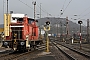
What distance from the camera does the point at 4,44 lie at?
75.8 ft

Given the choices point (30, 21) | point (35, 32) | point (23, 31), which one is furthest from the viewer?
point (35, 32)

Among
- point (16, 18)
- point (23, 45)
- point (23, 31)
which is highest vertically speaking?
point (16, 18)

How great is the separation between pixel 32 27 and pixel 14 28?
15.4 ft

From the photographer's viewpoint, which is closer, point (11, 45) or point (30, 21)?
point (11, 45)

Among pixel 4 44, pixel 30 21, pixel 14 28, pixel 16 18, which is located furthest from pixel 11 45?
pixel 30 21

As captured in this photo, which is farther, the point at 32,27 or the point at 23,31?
the point at 32,27

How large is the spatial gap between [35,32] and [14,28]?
5.95 metres

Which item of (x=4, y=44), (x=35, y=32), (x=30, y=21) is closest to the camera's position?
(x=4, y=44)

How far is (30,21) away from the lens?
91.3ft

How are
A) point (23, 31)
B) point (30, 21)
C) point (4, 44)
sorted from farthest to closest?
1. point (30, 21)
2. point (23, 31)
3. point (4, 44)

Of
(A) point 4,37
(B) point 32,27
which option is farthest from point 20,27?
(B) point 32,27

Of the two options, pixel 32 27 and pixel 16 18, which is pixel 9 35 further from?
pixel 32 27

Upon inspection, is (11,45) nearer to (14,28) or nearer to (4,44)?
(4,44)

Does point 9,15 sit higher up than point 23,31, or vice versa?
point 9,15
